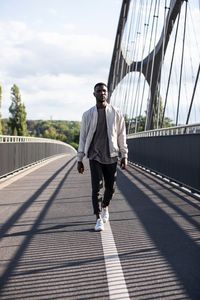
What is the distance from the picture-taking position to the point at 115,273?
4.51 m

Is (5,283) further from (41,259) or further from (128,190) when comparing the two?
(128,190)

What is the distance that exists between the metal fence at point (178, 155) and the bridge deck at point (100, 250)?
748 millimetres

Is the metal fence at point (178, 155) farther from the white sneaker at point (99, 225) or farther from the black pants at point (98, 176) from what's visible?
the white sneaker at point (99, 225)

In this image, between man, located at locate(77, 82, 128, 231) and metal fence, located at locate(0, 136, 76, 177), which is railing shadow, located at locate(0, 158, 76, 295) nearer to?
man, located at locate(77, 82, 128, 231)

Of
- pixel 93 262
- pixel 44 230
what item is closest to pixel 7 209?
pixel 44 230

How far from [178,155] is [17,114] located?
6687 centimetres

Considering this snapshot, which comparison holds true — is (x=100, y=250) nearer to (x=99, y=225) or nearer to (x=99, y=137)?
(x=99, y=225)

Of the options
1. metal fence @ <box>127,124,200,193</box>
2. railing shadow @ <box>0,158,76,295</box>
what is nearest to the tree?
metal fence @ <box>127,124,200,193</box>

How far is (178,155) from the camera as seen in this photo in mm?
11531

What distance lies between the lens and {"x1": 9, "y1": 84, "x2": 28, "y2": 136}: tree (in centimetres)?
7662

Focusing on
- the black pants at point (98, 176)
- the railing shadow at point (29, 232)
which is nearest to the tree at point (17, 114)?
the railing shadow at point (29, 232)

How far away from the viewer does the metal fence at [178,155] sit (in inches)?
391

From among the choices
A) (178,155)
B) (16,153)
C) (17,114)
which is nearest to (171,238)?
(178,155)

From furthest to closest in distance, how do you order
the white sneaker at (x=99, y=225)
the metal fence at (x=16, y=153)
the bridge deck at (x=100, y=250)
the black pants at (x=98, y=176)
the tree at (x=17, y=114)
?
the tree at (x=17, y=114)
the metal fence at (x=16, y=153)
the black pants at (x=98, y=176)
the white sneaker at (x=99, y=225)
the bridge deck at (x=100, y=250)
